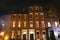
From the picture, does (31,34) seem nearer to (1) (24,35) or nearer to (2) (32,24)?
(1) (24,35)

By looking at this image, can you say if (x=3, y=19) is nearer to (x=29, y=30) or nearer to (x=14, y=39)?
(x=14, y=39)

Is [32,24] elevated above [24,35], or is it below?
above

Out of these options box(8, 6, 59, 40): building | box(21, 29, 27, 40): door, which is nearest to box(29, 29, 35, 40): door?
box(8, 6, 59, 40): building

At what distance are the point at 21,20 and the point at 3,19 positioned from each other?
81.0 inches

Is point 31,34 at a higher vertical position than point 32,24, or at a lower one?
lower

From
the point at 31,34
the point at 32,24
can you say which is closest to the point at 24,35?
the point at 31,34

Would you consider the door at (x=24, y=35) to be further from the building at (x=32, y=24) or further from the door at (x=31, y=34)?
the door at (x=31, y=34)

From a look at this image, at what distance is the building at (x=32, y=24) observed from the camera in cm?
616

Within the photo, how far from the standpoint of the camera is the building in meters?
6.16

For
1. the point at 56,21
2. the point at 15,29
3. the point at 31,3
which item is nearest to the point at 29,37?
the point at 15,29

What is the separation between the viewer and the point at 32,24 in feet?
21.0

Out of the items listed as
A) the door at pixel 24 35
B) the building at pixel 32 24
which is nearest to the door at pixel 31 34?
the building at pixel 32 24

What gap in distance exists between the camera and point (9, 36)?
5434 millimetres

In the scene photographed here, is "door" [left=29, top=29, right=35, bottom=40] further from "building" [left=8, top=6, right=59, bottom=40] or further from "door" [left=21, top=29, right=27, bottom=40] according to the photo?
"door" [left=21, top=29, right=27, bottom=40]
